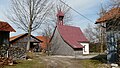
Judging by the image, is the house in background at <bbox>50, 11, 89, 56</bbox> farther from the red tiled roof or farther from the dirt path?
Result: the dirt path

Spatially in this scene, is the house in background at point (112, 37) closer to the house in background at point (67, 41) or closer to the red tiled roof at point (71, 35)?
the house in background at point (67, 41)

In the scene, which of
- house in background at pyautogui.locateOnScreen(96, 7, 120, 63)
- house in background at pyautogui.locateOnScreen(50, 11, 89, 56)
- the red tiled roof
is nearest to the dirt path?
house in background at pyautogui.locateOnScreen(96, 7, 120, 63)

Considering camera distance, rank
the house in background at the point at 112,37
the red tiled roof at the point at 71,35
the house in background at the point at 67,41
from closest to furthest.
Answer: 1. the house in background at the point at 112,37
2. the house in background at the point at 67,41
3. the red tiled roof at the point at 71,35

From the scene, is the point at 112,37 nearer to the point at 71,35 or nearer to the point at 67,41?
the point at 67,41

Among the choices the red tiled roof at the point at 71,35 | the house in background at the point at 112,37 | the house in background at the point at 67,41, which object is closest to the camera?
the house in background at the point at 112,37

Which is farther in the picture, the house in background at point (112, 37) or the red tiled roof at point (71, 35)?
the red tiled roof at point (71, 35)

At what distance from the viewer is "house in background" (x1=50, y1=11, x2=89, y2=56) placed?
41312 mm

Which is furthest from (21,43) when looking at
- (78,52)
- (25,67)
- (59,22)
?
(25,67)

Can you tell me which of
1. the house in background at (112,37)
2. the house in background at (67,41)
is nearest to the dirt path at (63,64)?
the house in background at (112,37)

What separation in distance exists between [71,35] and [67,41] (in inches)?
130

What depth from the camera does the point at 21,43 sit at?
50.1m

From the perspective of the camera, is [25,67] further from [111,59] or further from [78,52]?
[78,52]

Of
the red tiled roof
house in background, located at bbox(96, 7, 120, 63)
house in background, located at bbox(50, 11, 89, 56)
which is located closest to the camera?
house in background, located at bbox(96, 7, 120, 63)

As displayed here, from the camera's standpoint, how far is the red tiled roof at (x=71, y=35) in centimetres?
4203
